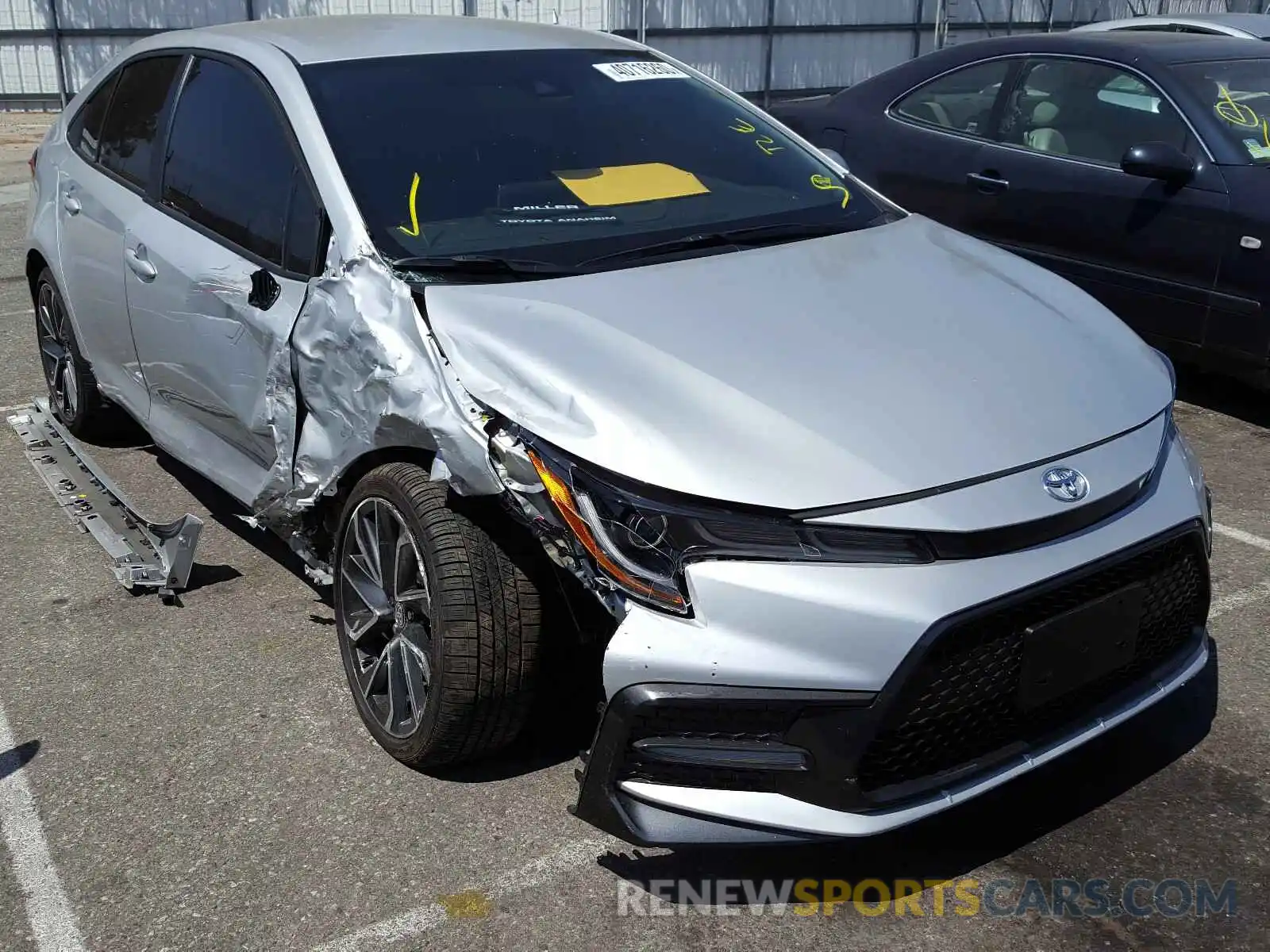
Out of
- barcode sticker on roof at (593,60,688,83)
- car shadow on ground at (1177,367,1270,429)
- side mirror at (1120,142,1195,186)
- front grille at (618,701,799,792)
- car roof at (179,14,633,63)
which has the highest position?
car roof at (179,14,633,63)

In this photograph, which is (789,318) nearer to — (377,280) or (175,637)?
(377,280)

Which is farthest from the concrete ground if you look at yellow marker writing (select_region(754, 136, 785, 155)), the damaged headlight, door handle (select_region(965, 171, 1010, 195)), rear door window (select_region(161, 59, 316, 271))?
door handle (select_region(965, 171, 1010, 195))

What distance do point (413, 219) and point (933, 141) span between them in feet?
13.1

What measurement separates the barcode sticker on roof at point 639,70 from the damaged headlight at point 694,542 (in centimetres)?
195

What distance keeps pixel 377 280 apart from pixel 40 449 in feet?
9.00

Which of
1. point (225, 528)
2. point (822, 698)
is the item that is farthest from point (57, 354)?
point (822, 698)

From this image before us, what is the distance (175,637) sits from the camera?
3850mm

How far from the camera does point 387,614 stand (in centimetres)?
321

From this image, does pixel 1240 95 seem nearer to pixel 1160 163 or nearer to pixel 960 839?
pixel 1160 163

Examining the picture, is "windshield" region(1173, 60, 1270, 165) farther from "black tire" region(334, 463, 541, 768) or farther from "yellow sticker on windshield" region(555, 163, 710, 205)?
"black tire" region(334, 463, 541, 768)

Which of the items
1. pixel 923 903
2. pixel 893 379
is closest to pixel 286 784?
pixel 923 903

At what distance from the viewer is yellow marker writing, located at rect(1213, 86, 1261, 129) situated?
5680mm

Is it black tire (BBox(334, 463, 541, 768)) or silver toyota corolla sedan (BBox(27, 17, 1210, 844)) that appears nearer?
silver toyota corolla sedan (BBox(27, 17, 1210, 844))

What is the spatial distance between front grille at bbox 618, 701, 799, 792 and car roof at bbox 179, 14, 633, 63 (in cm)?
226
